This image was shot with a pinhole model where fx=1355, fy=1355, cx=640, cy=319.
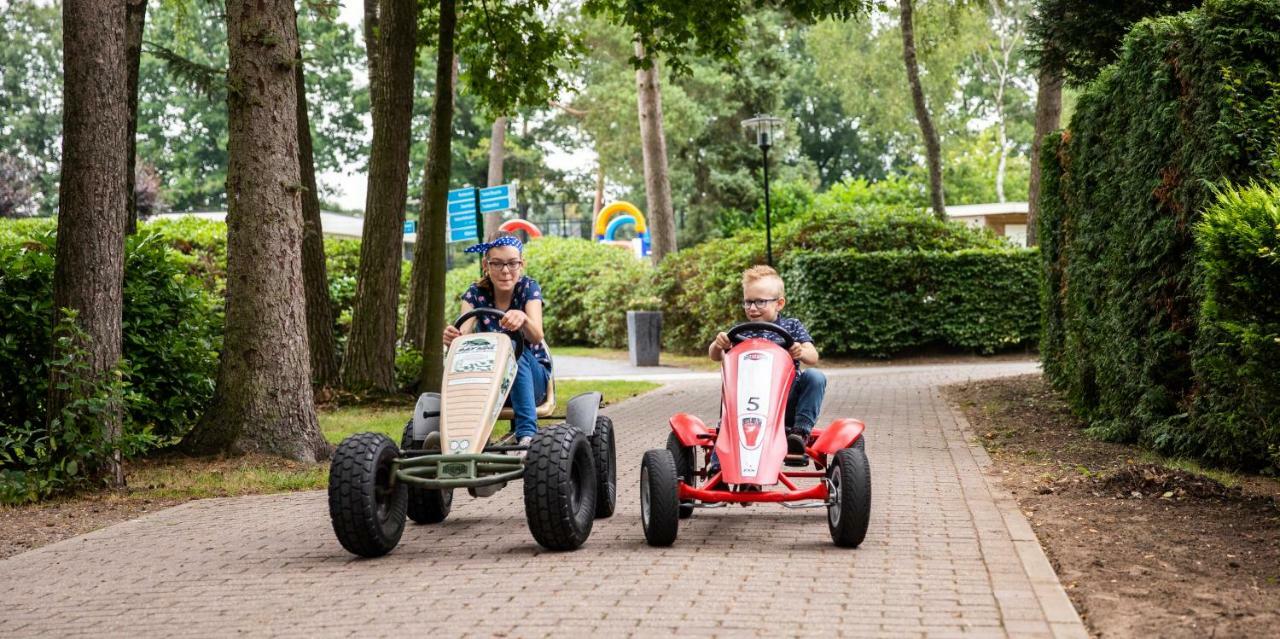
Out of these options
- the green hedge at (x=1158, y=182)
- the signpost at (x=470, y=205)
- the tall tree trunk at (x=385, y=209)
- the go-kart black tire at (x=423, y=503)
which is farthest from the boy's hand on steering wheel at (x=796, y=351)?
the signpost at (x=470, y=205)

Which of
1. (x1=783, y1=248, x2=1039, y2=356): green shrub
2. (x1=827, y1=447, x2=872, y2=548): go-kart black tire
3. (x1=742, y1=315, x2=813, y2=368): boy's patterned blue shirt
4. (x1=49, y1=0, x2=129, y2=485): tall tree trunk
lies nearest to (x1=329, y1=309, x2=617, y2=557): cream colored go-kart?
(x1=742, y1=315, x2=813, y2=368): boy's patterned blue shirt

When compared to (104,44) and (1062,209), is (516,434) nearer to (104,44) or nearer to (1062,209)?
(104,44)

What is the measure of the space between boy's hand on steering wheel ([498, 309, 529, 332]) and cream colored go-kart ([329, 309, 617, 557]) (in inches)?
2.6

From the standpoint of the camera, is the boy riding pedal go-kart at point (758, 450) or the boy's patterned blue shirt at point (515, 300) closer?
the boy riding pedal go-kart at point (758, 450)

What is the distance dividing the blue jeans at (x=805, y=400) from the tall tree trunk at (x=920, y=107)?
21.1 meters


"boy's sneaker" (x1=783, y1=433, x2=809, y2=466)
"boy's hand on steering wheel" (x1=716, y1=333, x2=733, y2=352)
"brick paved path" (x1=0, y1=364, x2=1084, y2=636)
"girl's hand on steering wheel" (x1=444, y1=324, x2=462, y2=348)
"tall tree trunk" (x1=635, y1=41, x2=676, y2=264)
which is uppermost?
"tall tree trunk" (x1=635, y1=41, x2=676, y2=264)

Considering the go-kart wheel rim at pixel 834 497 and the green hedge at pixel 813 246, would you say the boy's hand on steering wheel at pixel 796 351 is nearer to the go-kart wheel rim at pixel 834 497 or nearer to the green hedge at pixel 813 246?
the go-kart wheel rim at pixel 834 497

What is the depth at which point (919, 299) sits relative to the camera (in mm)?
24953

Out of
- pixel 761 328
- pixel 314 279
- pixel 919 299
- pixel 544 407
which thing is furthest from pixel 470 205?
pixel 761 328

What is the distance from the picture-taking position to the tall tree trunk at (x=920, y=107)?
27.5 meters

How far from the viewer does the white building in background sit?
151 feet

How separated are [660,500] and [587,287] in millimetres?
27989

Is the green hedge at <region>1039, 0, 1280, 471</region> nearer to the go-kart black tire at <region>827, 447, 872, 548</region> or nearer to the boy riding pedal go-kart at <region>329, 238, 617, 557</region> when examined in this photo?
the go-kart black tire at <region>827, 447, 872, 548</region>

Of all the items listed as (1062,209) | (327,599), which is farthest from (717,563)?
(1062,209)
